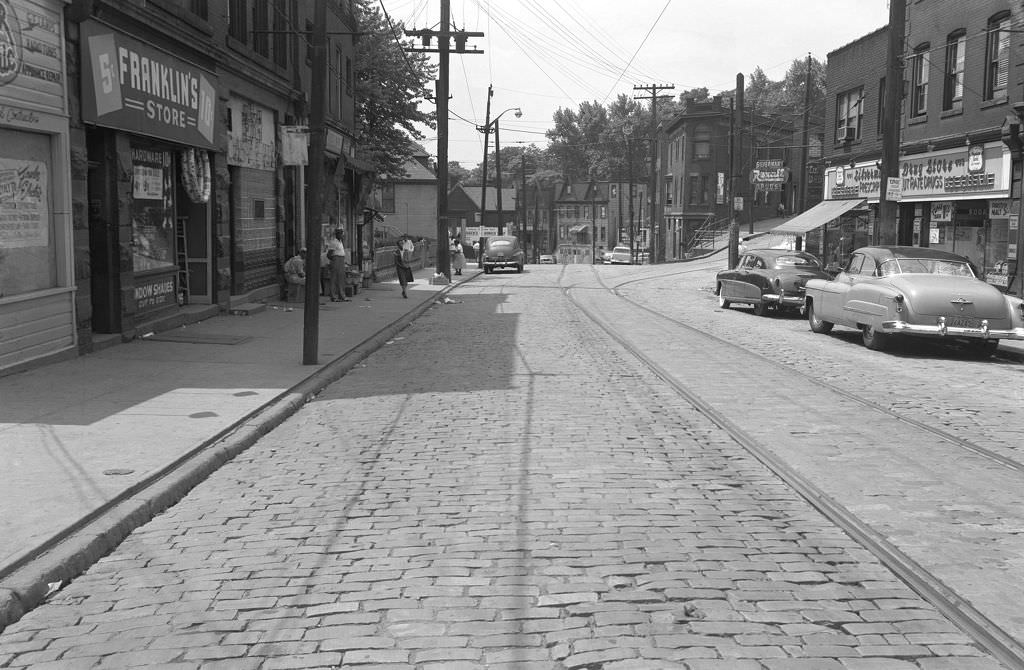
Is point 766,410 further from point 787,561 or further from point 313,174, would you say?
point 313,174

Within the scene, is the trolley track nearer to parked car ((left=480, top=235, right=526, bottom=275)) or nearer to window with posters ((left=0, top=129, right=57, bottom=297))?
window with posters ((left=0, top=129, right=57, bottom=297))

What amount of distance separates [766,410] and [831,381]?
2.63m

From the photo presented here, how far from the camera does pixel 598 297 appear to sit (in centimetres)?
2900

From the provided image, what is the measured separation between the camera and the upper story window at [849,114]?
32.9 meters

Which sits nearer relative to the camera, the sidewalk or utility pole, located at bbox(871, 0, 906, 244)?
the sidewalk

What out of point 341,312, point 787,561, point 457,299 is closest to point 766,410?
point 787,561

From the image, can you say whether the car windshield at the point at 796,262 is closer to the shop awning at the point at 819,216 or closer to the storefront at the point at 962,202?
the storefront at the point at 962,202

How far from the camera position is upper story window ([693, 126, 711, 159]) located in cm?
6888

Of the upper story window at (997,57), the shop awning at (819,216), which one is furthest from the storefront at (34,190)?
the shop awning at (819,216)

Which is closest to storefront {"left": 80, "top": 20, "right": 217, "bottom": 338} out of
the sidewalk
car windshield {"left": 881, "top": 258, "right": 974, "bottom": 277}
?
the sidewalk

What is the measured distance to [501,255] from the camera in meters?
45.4

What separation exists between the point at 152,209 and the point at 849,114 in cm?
2515

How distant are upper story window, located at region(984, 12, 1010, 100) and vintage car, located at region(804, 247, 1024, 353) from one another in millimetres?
9064

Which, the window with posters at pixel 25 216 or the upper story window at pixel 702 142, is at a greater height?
the upper story window at pixel 702 142
